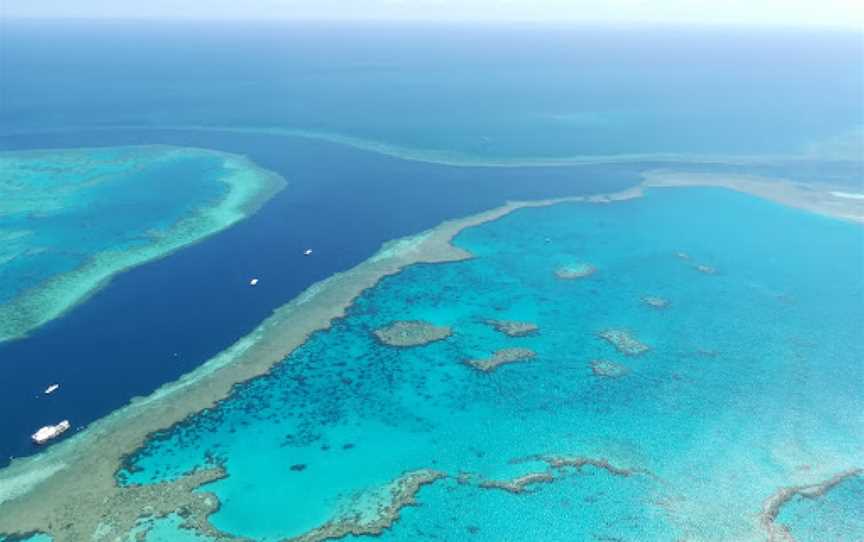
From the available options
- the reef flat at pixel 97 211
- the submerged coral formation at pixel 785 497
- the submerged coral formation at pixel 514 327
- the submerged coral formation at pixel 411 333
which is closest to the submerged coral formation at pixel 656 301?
the submerged coral formation at pixel 514 327

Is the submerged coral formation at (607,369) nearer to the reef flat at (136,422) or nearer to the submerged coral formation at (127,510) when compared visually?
the reef flat at (136,422)

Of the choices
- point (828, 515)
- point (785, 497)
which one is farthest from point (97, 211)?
point (828, 515)

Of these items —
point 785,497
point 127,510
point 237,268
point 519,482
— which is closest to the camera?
point 127,510

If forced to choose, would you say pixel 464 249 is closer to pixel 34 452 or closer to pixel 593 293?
pixel 593 293

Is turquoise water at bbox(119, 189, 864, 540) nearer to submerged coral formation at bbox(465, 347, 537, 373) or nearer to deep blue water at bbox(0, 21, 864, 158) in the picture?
submerged coral formation at bbox(465, 347, 537, 373)

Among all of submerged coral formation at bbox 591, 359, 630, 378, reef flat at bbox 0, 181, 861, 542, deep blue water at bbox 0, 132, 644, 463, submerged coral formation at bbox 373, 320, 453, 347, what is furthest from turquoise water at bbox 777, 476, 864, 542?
deep blue water at bbox 0, 132, 644, 463

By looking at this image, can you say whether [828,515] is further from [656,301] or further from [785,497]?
[656,301]
